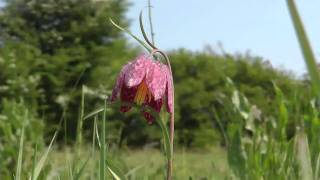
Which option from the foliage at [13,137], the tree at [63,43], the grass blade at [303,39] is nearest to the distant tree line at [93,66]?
the tree at [63,43]

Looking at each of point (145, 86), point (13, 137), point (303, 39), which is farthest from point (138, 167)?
point (13, 137)

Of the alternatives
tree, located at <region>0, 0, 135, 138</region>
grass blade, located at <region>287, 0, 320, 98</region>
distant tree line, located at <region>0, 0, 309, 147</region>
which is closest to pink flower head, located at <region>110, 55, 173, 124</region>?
grass blade, located at <region>287, 0, 320, 98</region>

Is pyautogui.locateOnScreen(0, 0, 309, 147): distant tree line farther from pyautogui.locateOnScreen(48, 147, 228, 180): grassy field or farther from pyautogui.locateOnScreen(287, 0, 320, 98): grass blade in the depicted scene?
pyautogui.locateOnScreen(287, 0, 320, 98): grass blade

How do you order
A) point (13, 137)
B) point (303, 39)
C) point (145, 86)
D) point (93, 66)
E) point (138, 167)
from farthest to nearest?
point (93, 66)
point (13, 137)
point (138, 167)
point (145, 86)
point (303, 39)

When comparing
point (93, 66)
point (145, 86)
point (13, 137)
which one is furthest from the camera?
point (93, 66)

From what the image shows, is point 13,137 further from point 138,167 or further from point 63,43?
point 63,43

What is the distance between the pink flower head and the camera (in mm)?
1084

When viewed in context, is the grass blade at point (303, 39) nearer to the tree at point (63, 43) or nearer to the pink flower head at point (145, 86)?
the pink flower head at point (145, 86)

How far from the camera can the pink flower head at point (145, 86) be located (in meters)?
1.08

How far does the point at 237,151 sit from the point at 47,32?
43.1 feet

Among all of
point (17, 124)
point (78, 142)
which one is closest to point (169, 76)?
point (78, 142)

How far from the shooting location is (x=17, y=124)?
3010mm

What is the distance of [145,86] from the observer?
111 cm

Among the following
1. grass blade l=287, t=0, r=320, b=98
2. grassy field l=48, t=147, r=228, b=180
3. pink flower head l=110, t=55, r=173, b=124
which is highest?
grass blade l=287, t=0, r=320, b=98
